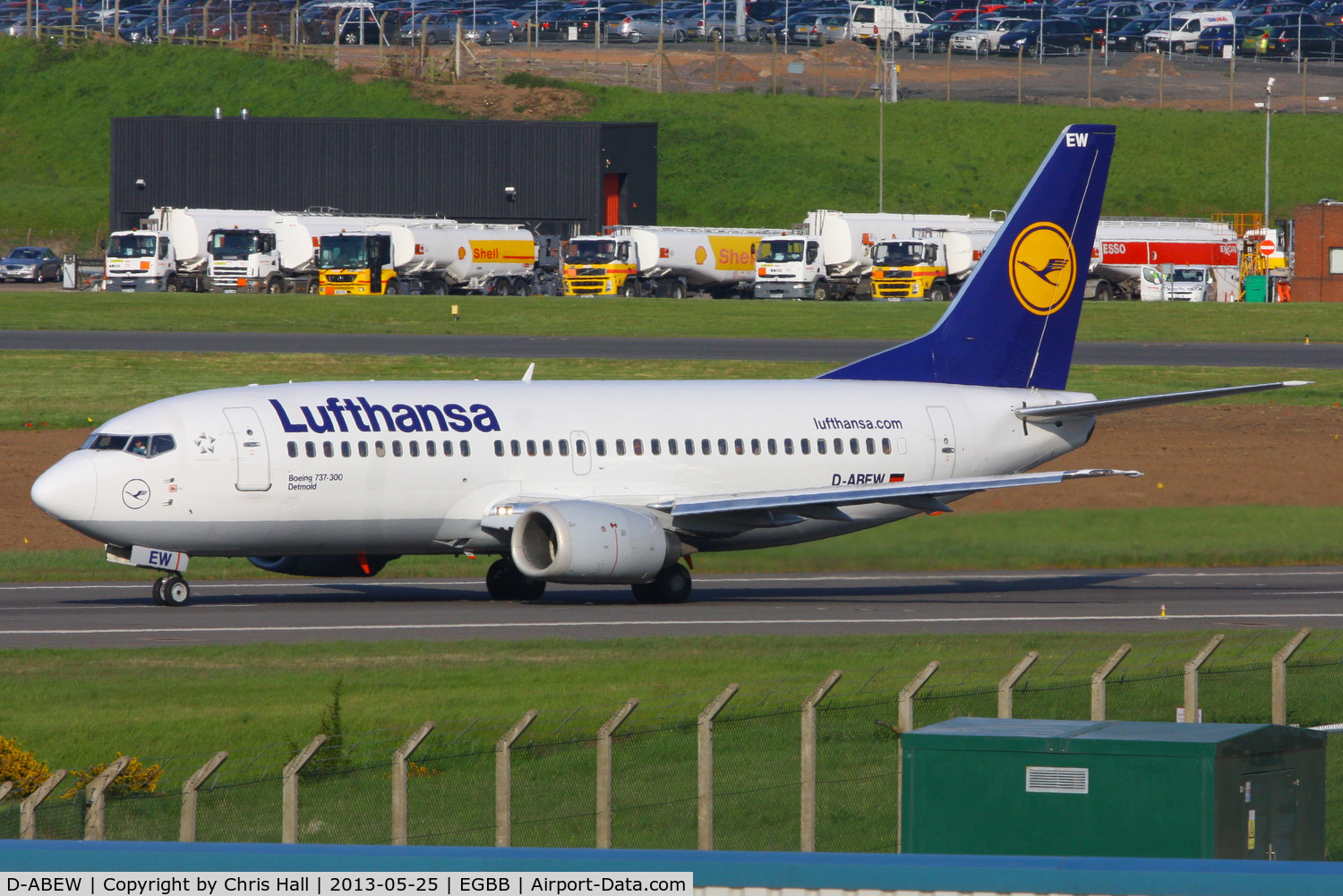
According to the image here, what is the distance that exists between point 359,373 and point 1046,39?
132598 millimetres

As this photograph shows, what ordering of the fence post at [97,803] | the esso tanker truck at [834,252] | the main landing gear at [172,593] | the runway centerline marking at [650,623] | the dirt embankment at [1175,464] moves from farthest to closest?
the esso tanker truck at [834,252] → the dirt embankment at [1175,464] → the main landing gear at [172,593] → the runway centerline marking at [650,623] → the fence post at [97,803]

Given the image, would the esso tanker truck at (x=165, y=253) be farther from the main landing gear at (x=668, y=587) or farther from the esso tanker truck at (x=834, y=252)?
the main landing gear at (x=668, y=587)

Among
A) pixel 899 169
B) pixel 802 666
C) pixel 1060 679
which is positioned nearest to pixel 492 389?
pixel 802 666

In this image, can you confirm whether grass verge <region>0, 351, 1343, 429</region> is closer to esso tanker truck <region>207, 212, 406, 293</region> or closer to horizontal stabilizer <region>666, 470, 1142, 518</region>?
horizontal stabilizer <region>666, 470, 1142, 518</region>

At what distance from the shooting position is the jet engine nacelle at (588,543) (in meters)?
32.5

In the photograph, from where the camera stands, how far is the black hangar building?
12625cm

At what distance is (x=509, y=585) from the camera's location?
116ft

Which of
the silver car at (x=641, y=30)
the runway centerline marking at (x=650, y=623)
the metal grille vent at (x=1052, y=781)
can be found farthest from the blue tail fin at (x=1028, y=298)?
the silver car at (x=641, y=30)

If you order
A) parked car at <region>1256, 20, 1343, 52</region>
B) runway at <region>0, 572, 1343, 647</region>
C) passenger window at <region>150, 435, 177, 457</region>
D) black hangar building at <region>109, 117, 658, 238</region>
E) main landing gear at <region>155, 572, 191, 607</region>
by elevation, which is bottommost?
runway at <region>0, 572, 1343, 647</region>

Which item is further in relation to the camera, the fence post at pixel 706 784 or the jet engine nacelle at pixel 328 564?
the jet engine nacelle at pixel 328 564

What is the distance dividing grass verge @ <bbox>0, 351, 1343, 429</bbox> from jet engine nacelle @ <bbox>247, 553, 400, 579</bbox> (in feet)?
84.6

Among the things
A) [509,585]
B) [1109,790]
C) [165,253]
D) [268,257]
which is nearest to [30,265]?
[165,253]

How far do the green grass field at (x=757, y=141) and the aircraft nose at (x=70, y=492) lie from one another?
374ft

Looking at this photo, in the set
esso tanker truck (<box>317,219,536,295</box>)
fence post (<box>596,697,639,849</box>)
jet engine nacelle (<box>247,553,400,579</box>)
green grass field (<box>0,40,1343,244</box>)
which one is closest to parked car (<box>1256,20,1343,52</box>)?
green grass field (<box>0,40,1343,244</box>)
